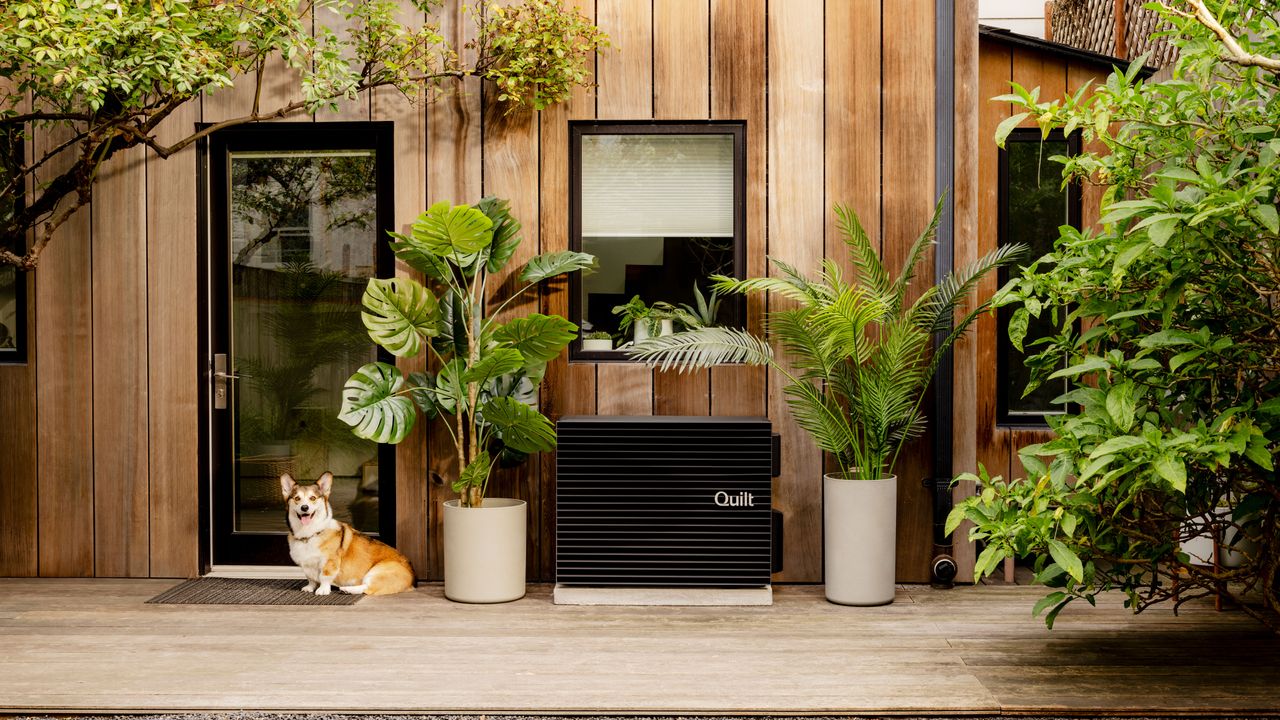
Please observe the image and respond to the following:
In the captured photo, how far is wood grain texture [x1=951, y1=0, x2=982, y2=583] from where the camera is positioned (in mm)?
3943

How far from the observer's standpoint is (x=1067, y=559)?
2.59 m

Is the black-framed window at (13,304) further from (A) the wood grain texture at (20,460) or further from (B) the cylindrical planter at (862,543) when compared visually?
(B) the cylindrical planter at (862,543)

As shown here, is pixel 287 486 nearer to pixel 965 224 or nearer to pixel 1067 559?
pixel 1067 559

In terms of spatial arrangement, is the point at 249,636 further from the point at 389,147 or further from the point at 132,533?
the point at 389,147

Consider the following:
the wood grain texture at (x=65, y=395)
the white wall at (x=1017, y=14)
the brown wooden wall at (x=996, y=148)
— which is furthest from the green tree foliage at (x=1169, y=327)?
the white wall at (x=1017, y=14)

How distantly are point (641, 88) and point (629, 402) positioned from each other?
133 centimetres

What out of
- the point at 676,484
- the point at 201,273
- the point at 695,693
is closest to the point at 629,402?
the point at 676,484

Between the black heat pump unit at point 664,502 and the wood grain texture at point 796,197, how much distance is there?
12.2 inches

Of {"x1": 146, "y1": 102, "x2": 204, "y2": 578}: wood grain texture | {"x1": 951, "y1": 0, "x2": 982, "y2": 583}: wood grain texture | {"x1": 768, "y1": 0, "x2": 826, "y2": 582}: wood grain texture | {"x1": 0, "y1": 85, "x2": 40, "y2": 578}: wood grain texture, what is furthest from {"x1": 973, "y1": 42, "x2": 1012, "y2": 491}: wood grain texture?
{"x1": 0, "y1": 85, "x2": 40, "y2": 578}: wood grain texture

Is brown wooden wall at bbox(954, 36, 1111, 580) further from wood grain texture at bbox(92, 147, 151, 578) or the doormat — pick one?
wood grain texture at bbox(92, 147, 151, 578)

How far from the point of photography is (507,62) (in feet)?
12.7

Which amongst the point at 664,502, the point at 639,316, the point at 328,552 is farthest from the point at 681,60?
the point at 328,552

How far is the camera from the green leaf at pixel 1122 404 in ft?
8.13

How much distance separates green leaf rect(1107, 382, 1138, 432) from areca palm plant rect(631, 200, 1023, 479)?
40.3 inches
